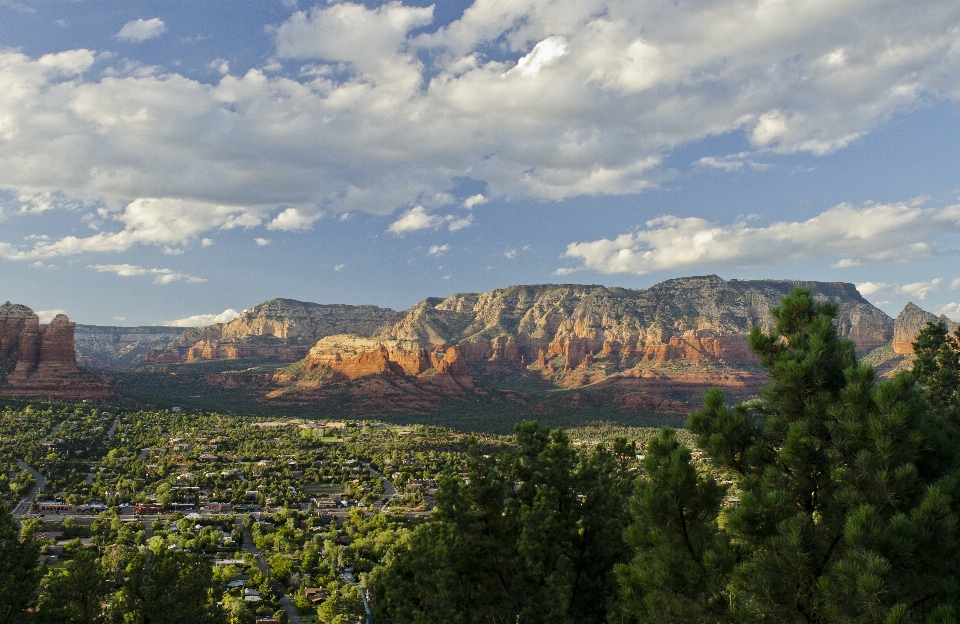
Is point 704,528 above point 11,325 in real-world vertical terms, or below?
below

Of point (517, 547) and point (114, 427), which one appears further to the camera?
point (114, 427)

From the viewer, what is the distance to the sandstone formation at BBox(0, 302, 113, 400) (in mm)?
120938

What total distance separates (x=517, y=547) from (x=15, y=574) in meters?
19.5

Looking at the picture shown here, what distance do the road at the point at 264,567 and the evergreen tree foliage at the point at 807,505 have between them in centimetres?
3334

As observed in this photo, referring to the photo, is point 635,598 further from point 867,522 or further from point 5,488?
point 5,488

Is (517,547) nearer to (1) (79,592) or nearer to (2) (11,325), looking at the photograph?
(1) (79,592)

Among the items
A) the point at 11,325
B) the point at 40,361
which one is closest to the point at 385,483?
the point at 40,361

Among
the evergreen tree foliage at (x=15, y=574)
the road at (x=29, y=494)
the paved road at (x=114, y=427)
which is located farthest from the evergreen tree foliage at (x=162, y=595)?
the paved road at (x=114, y=427)

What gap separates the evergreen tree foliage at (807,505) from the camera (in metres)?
8.66

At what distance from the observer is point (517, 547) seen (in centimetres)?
1603

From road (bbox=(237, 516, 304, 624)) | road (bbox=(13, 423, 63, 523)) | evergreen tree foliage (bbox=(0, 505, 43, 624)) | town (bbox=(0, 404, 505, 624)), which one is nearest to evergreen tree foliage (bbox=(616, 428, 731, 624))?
town (bbox=(0, 404, 505, 624))

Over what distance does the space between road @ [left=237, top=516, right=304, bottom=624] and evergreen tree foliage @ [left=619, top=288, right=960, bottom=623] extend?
3334 cm

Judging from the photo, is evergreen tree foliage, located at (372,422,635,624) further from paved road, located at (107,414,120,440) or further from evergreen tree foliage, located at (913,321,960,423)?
paved road, located at (107,414,120,440)

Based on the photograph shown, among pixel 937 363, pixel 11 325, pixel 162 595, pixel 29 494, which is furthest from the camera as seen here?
pixel 11 325
